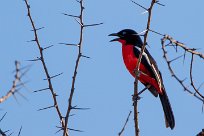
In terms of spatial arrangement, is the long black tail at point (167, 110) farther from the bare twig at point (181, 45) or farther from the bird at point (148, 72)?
the bare twig at point (181, 45)

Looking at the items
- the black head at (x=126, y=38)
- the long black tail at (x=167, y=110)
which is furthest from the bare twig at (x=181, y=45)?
the black head at (x=126, y=38)

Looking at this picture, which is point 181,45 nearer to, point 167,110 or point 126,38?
point 167,110

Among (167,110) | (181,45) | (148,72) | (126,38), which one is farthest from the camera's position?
(126,38)

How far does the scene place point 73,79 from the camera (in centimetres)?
310

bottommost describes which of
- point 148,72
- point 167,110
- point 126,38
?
point 167,110

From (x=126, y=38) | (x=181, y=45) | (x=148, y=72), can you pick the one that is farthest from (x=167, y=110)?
(x=181, y=45)

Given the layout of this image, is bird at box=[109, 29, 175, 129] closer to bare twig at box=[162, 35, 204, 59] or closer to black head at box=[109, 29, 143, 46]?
black head at box=[109, 29, 143, 46]

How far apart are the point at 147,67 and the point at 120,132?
3.67 metres

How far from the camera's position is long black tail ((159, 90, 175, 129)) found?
6.06 metres

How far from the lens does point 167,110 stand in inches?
257

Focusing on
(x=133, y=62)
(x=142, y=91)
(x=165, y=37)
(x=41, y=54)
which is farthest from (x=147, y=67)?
(x=165, y=37)

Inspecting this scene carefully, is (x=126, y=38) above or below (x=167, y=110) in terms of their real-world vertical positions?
above

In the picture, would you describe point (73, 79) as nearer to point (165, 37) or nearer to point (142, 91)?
point (165, 37)

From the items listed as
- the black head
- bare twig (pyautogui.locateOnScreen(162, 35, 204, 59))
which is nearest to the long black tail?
the black head
